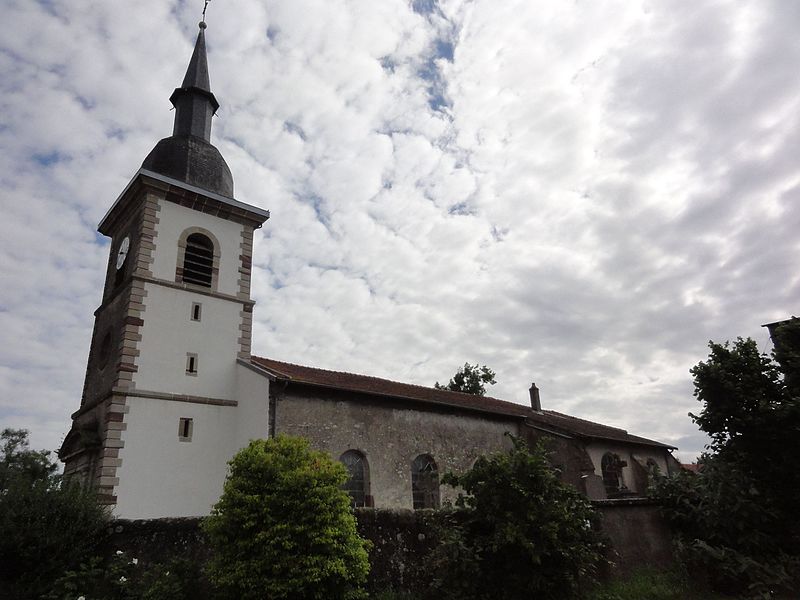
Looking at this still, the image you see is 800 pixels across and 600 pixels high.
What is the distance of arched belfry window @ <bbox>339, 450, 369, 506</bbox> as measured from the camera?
14492mm

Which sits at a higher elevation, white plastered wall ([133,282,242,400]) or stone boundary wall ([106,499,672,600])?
white plastered wall ([133,282,242,400])

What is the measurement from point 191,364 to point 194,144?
734cm

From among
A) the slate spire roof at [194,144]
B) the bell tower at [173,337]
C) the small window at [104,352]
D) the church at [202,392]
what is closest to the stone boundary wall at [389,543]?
the church at [202,392]

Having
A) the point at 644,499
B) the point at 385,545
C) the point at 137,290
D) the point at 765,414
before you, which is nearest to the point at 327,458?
the point at 385,545

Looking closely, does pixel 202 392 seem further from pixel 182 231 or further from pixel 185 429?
pixel 182 231

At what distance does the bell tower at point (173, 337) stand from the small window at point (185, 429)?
26mm

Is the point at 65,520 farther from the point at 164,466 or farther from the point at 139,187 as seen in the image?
the point at 139,187

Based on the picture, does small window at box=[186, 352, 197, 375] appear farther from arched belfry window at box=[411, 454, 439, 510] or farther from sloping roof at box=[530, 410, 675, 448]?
sloping roof at box=[530, 410, 675, 448]

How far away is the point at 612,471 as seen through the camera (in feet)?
69.7

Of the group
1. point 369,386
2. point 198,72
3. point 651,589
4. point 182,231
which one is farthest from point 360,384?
point 198,72

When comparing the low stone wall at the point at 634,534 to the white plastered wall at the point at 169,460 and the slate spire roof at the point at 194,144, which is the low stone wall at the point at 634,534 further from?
the slate spire roof at the point at 194,144

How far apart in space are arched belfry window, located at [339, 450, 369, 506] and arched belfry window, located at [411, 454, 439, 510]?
1652 mm

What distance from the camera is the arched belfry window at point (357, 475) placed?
1449 cm

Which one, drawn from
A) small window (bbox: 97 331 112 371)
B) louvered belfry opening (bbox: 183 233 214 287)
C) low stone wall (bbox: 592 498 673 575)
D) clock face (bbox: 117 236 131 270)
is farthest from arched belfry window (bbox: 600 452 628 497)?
clock face (bbox: 117 236 131 270)
